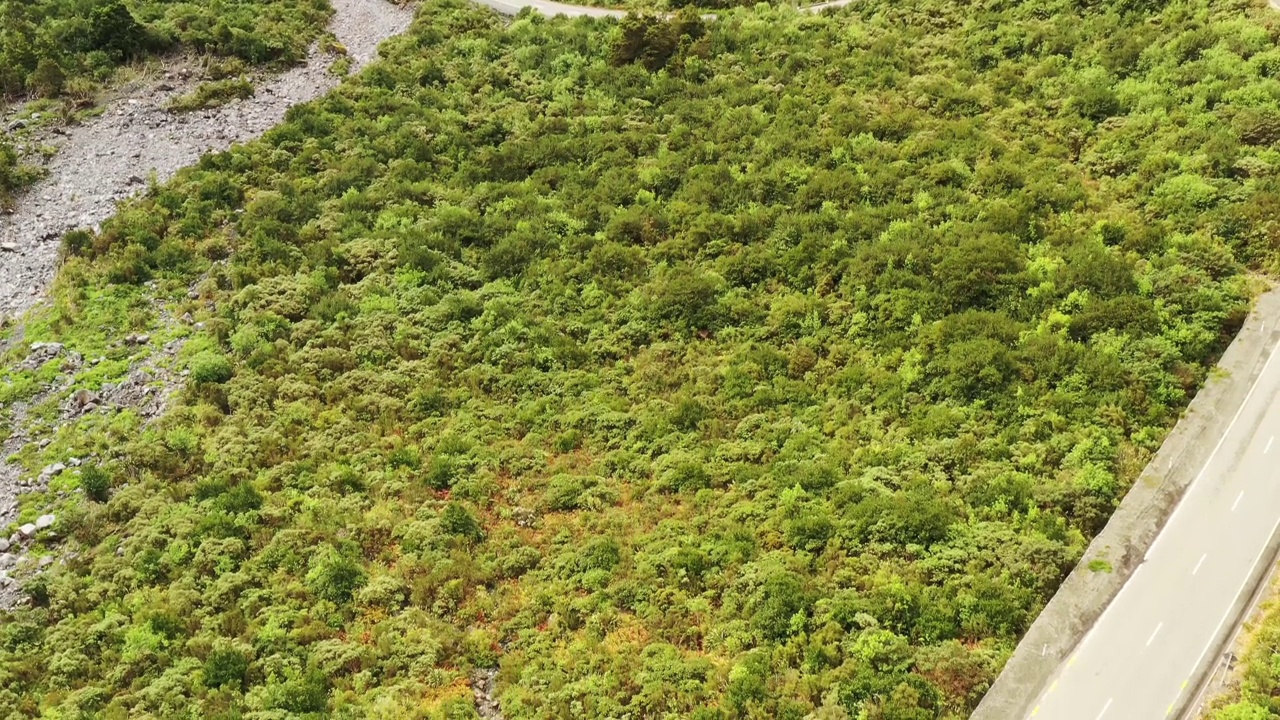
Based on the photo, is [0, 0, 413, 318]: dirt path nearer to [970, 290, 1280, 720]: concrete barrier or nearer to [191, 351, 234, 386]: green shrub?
[191, 351, 234, 386]: green shrub

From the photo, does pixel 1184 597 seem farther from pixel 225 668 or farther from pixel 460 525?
pixel 225 668

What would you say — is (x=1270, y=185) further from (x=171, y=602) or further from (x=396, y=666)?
(x=171, y=602)

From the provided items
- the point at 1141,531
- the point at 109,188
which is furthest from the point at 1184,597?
the point at 109,188

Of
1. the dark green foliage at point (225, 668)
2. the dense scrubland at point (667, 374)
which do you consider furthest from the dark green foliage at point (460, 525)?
the dark green foliage at point (225, 668)

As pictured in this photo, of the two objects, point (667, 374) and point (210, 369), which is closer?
point (667, 374)

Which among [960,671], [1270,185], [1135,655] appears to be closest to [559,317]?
[960,671]

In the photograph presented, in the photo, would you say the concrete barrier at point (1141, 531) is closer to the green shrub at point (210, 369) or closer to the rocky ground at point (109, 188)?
the green shrub at point (210, 369)
